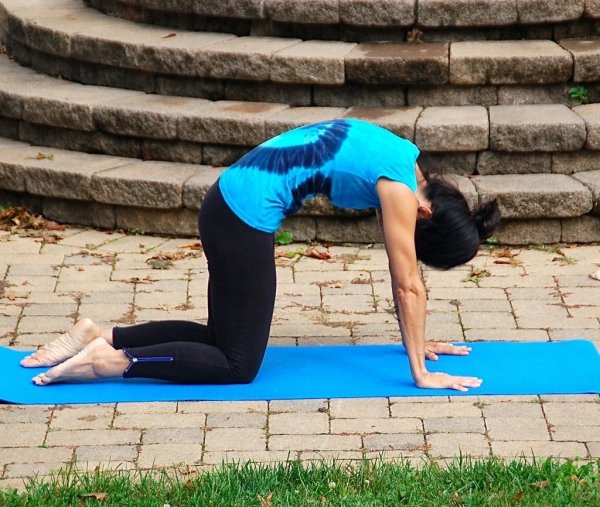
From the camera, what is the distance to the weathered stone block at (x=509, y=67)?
24.3ft

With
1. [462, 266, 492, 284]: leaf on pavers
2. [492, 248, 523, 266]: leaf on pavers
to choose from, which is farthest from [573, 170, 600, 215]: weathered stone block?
[462, 266, 492, 284]: leaf on pavers

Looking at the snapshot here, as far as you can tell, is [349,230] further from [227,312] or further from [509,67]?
[227,312]

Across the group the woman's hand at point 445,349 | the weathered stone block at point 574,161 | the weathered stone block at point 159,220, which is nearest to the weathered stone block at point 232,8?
the weathered stone block at point 159,220

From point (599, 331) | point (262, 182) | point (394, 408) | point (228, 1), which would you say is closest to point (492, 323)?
point (599, 331)

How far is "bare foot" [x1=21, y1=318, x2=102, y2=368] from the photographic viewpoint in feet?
17.6

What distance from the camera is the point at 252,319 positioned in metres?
5.06

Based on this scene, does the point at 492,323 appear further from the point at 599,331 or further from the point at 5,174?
the point at 5,174

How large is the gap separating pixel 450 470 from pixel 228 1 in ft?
15.2

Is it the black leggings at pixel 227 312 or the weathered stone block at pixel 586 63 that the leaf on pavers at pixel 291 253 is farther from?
the weathered stone block at pixel 586 63

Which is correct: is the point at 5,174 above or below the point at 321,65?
below

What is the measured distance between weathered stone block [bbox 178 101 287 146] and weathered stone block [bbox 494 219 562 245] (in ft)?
4.83

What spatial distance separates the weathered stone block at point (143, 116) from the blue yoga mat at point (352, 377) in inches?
89.9

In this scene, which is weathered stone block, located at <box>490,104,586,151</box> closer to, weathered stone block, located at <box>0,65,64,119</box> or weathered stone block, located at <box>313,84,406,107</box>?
weathered stone block, located at <box>313,84,406,107</box>

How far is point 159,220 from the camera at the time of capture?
286 inches
